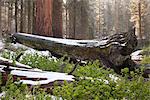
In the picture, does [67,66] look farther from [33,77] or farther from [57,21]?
[57,21]

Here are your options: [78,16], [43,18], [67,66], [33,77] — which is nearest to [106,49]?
[67,66]

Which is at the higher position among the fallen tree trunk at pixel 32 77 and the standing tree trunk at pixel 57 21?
the standing tree trunk at pixel 57 21

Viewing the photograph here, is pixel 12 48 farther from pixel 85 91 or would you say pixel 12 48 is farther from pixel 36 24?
pixel 85 91

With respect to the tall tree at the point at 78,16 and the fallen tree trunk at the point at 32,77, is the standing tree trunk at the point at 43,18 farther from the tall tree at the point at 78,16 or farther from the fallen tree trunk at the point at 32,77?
the tall tree at the point at 78,16

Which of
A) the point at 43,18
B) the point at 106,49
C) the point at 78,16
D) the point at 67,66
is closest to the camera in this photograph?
the point at 67,66

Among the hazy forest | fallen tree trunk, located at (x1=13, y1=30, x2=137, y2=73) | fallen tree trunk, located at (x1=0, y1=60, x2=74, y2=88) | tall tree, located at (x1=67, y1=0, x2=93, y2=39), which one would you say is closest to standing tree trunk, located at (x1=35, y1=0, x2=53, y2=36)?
the hazy forest

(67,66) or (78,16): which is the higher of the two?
(78,16)

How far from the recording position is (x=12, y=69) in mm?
5652

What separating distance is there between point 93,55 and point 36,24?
5.11m

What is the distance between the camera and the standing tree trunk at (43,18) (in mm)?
13609

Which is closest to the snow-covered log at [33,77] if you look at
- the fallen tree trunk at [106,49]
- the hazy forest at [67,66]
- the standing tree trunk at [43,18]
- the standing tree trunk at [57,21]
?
the hazy forest at [67,66]

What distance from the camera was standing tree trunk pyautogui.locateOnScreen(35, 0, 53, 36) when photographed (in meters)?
13.6

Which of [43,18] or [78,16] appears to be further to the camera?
[78,16]

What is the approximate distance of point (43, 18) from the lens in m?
13.7
